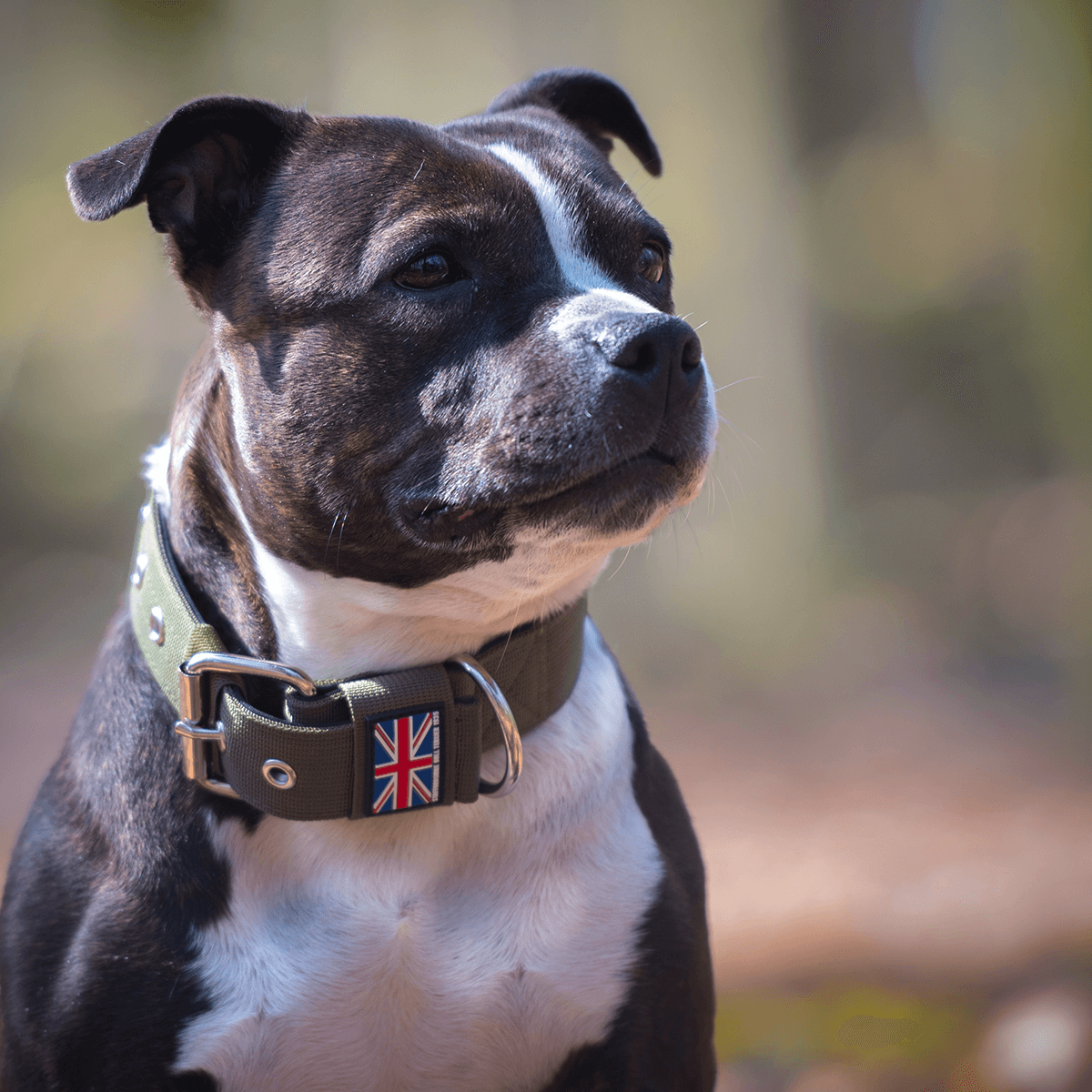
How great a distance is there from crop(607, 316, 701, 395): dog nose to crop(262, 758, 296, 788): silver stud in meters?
0.85

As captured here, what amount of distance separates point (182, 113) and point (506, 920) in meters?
1.55

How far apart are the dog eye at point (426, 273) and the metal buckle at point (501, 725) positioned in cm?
66

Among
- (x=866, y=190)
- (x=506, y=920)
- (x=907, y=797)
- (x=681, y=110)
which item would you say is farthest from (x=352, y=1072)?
(x=681, y=110)

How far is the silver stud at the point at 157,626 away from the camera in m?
1.93

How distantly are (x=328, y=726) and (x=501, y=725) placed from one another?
0.96ft

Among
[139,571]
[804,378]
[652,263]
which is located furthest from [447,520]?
[804,378]

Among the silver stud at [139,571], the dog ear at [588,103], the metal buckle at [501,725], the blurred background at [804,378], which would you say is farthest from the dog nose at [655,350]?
the blurred background at [804,378]

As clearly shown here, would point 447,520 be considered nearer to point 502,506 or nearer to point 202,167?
point 502,506

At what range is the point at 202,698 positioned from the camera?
72.4 inches

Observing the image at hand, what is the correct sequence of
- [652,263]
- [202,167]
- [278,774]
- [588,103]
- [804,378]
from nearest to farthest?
1. [278,774]
2. [202,167]
3. [652,263]
4. [588,103]
5. [804,378]

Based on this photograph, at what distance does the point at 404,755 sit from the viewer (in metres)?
1.82

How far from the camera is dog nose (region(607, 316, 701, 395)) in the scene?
1.77 m

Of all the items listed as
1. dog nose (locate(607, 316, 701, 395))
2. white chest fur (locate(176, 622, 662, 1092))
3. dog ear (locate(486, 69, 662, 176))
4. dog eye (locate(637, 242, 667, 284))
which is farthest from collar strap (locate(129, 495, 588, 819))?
dog ear (locate(486, 69, 662, 176))

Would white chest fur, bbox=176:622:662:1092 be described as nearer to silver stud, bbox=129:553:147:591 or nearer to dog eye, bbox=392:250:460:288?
silver stud, bbox=129:553:147:591
